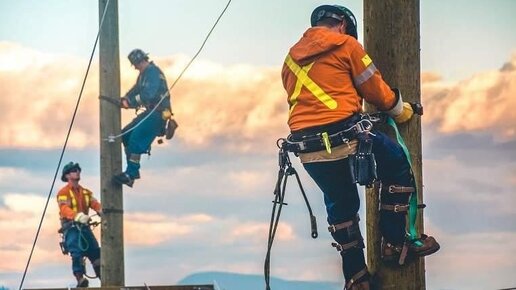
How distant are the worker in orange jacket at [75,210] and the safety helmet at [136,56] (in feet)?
5.13

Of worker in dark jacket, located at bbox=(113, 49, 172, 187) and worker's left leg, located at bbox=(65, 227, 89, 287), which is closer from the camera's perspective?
worker in dark jacket, located at bbox=(113, 49, 172, 187)

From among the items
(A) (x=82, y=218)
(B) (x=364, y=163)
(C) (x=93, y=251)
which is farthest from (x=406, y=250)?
(C) (x=93, y=251)

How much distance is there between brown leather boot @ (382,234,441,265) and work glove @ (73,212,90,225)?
7.44 metres

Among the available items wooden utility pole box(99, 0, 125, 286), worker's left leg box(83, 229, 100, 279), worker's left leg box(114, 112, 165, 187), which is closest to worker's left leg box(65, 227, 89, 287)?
worker's left leg box(83, 229, 100, 279)

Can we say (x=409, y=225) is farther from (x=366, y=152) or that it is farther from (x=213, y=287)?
(x=213, y=287)

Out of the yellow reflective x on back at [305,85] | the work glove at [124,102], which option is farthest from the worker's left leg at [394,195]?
the work glove at [124,102]

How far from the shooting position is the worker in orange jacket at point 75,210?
46.9ft

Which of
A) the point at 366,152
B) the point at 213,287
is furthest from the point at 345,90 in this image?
the point at 213,287

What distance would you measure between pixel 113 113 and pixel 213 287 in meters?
2.55

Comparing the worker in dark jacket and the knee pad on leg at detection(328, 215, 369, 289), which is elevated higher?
the worker in dark jacket

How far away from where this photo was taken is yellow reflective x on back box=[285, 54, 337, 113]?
22.8ft

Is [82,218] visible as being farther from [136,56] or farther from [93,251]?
[136,56]

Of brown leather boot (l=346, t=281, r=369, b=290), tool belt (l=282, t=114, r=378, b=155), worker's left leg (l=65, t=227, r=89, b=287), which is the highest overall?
worker's left leg (l=65, t=227, r=89, b=287)

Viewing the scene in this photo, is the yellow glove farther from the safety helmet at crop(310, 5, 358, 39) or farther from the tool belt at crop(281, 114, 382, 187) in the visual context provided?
the safety helmet at crop(310, 5, 358, 39)
